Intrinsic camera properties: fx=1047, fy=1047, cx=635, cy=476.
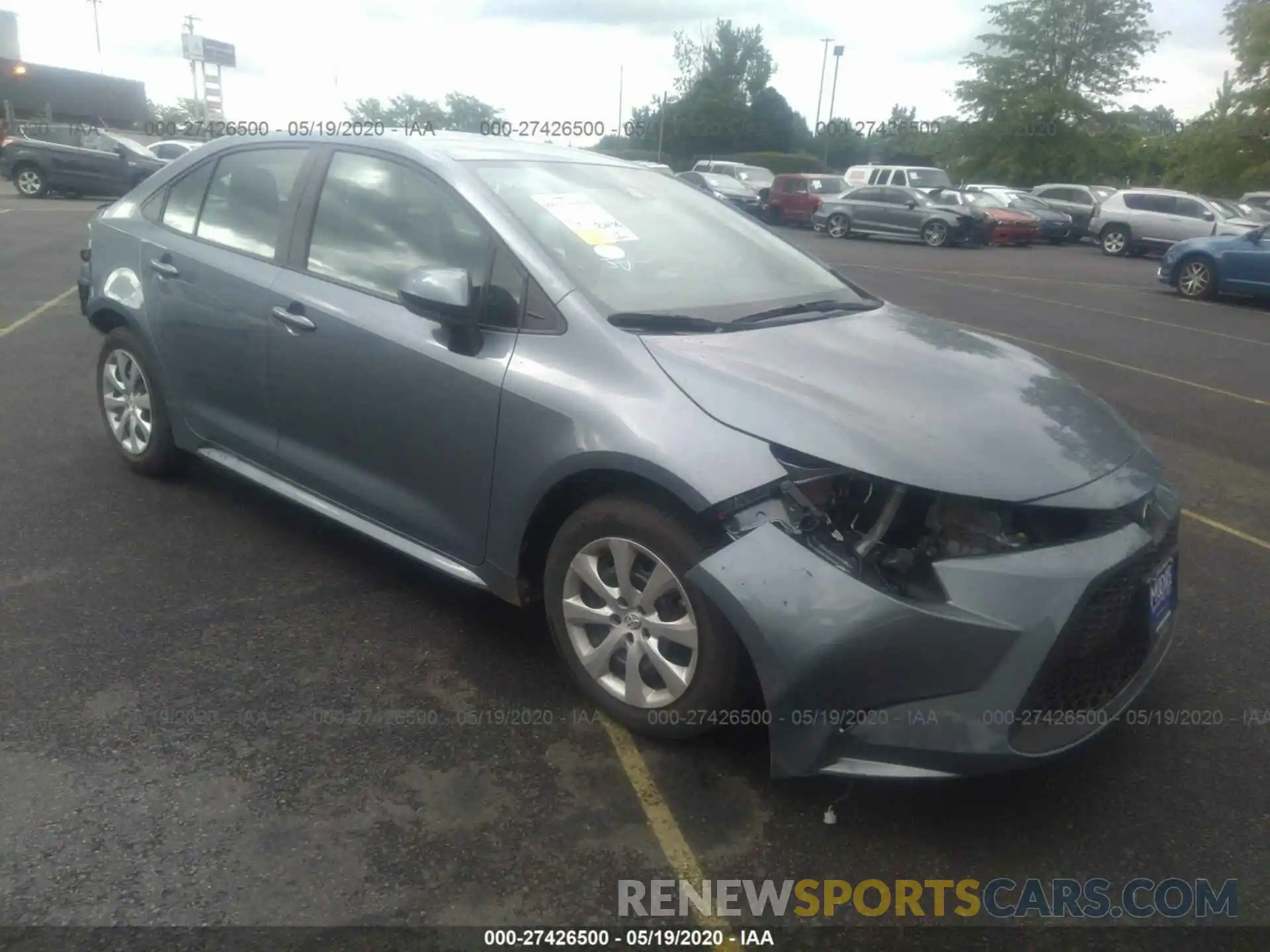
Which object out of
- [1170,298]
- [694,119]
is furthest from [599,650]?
[694,119]

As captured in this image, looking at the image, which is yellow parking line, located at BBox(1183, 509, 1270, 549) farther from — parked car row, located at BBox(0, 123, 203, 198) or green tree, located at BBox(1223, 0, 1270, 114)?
green tree, located at BBox(1223, 0, 1270, 114)

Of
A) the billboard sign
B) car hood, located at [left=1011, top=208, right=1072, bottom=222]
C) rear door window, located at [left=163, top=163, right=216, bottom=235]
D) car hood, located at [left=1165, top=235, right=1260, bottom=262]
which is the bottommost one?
car hood, located at [left=1011, top=208, right=1072, bottom=222]

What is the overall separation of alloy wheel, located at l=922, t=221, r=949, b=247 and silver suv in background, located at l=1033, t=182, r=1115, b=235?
646 centimetres

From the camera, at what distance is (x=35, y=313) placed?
929 cm

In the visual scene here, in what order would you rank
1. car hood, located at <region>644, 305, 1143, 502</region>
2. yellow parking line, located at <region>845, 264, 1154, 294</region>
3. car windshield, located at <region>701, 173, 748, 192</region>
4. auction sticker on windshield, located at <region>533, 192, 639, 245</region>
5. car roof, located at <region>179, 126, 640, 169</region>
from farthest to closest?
car windshield, located at <region>701, 173, 748, 192</region>
yellow parking line, located at <region>845, 264, 1154, 294</region>
car roof, located at <region>179, 126, 640, 169</region>
auction sticker on windshield, located at <region>533, 192, 639, 245</region>
car hood, located at <region>644, 305, 1143, 502</region>

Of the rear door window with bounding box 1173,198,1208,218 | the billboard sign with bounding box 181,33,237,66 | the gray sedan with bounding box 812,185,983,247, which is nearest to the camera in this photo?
the rear door window with bounding box 1173,198,1208,218

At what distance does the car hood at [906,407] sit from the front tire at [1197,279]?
13552mm

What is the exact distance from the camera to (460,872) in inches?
100

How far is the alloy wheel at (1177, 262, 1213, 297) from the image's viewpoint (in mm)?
15117

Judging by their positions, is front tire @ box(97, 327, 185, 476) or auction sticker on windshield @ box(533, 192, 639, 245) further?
front tire @ box(97, 327, 185, 476)

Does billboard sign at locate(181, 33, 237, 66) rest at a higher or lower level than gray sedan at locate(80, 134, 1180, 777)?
higher

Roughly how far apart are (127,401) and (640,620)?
10.6 ft

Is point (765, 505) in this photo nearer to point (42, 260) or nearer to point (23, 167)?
point (42, 260)

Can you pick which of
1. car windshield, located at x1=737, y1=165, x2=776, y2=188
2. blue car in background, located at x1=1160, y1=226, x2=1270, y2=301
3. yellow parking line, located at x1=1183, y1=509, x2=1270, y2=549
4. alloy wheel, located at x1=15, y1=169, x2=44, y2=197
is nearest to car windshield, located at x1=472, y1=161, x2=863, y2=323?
yellow parking line, located at x1=1183, y1=509, x2=1270, y2=549
